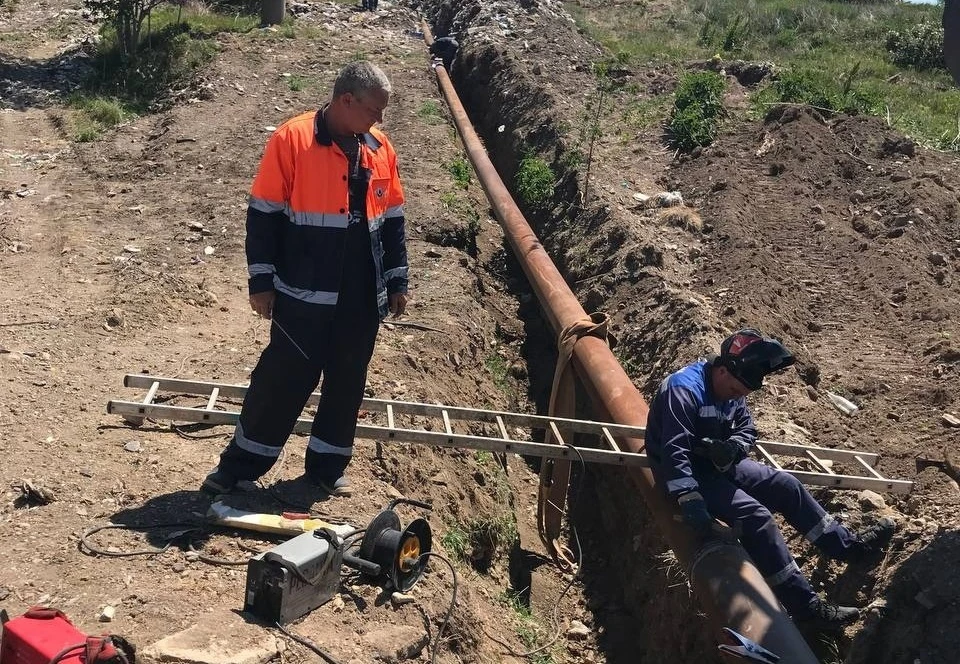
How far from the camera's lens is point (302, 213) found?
4422mm

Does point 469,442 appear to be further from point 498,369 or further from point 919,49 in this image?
point 919,49

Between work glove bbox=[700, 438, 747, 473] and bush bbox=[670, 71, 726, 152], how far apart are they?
712 centimetres

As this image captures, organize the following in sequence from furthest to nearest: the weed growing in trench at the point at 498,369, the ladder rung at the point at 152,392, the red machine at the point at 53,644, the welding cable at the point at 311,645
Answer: the weed growing in trench at the point at 498,369 < the ladder rung at the point at 152,392 < the welding cable at the point at 311,645 < the red machine at the point at 53,644

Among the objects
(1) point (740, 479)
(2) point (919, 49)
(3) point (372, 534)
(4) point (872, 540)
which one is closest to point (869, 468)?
(4) point (872, 540)

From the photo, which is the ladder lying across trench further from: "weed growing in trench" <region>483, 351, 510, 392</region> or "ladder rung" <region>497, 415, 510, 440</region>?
"weed growing in trench" <region>483, 351, 510, 392</region>

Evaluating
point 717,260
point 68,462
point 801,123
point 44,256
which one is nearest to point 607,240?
point 717,260

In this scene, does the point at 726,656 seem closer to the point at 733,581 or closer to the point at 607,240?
the point at 733,581

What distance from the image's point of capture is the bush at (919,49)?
54.6 feet

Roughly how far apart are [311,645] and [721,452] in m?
2.08

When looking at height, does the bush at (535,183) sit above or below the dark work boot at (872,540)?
below

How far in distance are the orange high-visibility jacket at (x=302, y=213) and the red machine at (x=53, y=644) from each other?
5.75 feet

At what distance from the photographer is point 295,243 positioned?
14.6 feet

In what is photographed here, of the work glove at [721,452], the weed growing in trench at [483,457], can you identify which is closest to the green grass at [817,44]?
the weed growing in trench at [483,457]

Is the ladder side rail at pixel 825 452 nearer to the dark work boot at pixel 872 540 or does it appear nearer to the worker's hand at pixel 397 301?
the dark work boot at pixel 872 540
